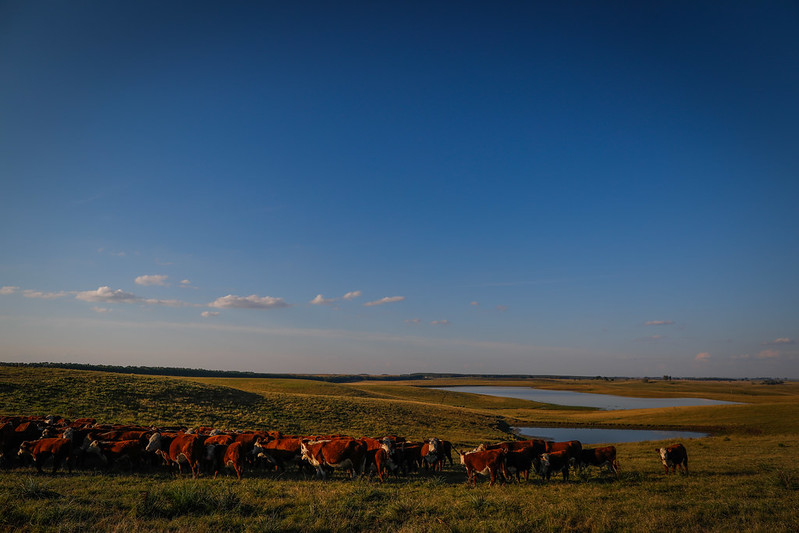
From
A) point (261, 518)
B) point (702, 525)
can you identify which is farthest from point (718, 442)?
point (261, 518)

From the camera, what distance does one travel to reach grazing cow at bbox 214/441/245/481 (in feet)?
44.7

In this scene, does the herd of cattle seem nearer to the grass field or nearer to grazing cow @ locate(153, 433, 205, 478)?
grazing cow @ locate(153, 433, 205, 478)

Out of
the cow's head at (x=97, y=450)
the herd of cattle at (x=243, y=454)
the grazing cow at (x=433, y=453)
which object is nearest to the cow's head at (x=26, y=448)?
the herd of cattle at (x=243, y=454)

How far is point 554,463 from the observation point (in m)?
15.0

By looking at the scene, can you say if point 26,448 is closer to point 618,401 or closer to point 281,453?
point 281,453

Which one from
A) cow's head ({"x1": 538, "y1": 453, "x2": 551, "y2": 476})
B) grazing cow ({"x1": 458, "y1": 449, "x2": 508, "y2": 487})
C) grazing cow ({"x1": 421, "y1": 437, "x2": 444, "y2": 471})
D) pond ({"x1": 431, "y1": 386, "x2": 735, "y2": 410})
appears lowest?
pond ({"x1": 431, "y1": 386, "x2": 735, "y2": 410})

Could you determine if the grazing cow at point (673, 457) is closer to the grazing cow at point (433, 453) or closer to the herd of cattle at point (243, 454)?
the herd of cattle at point (243, 454)

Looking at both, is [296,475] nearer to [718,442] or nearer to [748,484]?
[748,484]

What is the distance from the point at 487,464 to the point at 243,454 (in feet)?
30.8

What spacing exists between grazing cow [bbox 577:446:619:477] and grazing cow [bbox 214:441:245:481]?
13519mm

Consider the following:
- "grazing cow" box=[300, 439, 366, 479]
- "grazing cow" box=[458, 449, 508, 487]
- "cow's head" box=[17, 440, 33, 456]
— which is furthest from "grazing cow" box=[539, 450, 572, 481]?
"cow's head" box=[17, 440, 33, 456]

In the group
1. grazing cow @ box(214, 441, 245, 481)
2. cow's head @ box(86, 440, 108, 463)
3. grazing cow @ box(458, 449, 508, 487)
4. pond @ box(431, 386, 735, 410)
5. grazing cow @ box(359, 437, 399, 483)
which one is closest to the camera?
grazing cow @ box(458, 449, 508, 487)

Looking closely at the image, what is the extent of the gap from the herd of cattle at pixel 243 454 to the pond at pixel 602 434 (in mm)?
26331

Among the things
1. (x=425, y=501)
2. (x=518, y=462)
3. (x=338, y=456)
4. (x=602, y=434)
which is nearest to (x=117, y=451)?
(x=338, y=456)
